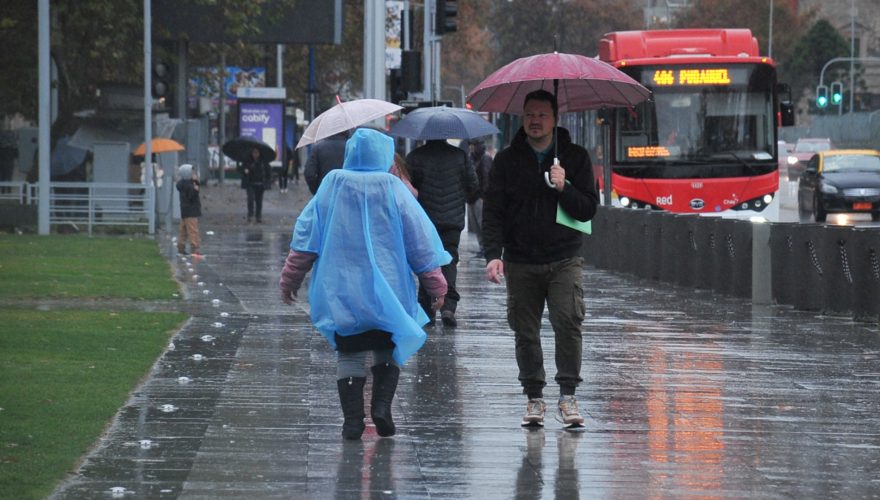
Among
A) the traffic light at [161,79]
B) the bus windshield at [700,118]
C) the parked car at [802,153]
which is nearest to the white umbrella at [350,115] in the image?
the bus windshield at [700,118]

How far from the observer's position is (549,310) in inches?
342

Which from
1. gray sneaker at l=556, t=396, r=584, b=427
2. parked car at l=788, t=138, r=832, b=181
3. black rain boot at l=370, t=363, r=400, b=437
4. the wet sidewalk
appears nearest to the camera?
the wet sidewalk

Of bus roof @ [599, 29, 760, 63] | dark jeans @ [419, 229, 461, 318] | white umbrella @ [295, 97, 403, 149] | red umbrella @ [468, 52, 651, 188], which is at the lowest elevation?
dark jeans @ [419, 229, 461, 318]

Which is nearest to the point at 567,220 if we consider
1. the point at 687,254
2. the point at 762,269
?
the point at 762,269

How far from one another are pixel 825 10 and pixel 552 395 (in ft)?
359

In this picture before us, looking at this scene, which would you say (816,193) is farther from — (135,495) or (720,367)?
(135,495)

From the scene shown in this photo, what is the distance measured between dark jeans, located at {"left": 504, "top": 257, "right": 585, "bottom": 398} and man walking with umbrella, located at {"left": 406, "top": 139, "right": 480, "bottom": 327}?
4937 millimetres

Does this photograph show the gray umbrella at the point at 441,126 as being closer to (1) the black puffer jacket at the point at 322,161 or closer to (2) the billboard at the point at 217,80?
(1) the black puffer jacket at the point at 322,161

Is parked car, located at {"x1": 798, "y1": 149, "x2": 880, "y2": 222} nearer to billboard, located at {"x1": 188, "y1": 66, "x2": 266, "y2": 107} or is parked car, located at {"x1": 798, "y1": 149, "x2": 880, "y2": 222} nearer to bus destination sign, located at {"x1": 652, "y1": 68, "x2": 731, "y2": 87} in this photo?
bus destination sign, located at {"x1": 652, "y1": 68, "x2": 731, "y2": 87}

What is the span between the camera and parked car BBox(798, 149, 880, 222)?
37406mm

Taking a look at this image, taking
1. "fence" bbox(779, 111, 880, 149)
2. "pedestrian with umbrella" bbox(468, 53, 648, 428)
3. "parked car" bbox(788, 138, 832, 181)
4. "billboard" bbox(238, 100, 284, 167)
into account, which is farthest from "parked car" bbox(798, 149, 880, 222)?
"pedestrian with umbrella" bbox(468, 53, 648, 428)

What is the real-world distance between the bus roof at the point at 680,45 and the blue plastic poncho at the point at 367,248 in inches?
751

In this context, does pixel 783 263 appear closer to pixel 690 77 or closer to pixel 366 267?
pixel 366 267

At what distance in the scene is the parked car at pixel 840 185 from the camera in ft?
123
